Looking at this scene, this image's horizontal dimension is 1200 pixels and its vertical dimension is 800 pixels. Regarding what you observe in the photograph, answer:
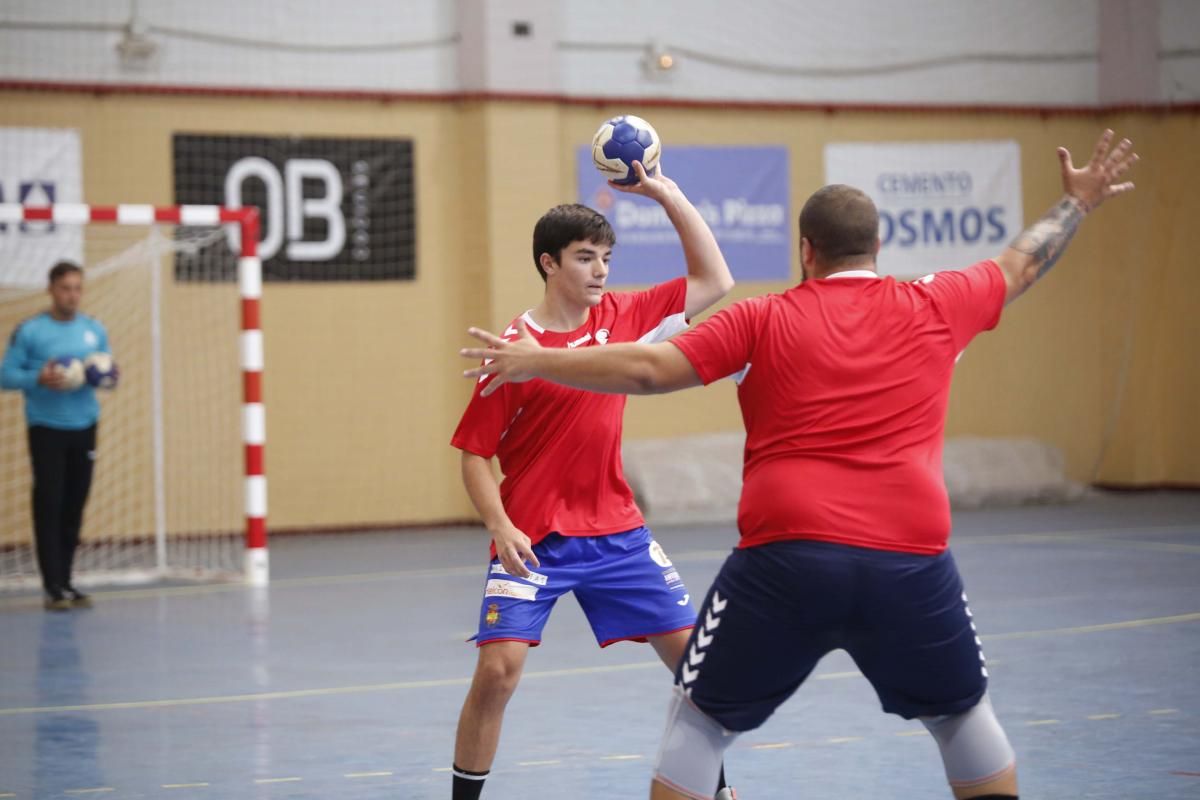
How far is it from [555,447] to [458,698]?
2902 millimetres

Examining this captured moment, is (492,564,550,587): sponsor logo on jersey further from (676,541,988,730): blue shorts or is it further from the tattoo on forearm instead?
the tattoo on forearm

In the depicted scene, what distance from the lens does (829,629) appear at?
3.82 meters

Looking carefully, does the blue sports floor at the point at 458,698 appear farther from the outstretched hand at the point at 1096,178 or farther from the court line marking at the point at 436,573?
the outstretched hand at the point at 1096,178

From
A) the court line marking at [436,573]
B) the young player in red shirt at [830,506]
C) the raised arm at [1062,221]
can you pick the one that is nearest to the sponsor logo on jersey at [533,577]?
the young player in red shirt at [830,506]

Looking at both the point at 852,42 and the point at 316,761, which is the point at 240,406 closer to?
the point at 852,42

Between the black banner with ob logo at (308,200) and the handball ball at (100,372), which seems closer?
the handball ball at (100,372)

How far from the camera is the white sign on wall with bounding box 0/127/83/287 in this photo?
47.3ft

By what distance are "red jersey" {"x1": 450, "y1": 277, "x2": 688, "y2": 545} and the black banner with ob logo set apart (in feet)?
34.4

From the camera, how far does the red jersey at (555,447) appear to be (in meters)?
5.01

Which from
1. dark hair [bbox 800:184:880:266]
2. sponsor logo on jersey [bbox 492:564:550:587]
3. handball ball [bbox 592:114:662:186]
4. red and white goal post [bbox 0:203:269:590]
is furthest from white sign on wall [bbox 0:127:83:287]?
dark hair [bbox 800:184:880:266]

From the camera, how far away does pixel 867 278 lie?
3.96 m

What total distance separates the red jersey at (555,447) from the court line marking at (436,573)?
726 cm

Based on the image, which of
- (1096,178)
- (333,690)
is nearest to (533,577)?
(1096,178)

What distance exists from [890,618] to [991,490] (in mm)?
13392
